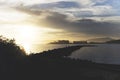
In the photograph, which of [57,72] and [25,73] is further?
[57,72]

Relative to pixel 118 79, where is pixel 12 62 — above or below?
above

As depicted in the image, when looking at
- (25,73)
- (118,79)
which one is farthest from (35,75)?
(118,79)

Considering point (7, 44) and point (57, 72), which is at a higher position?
point (7, 44)

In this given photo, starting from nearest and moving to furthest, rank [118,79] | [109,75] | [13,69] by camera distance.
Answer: [13,69]
[118,79]
[109,75]

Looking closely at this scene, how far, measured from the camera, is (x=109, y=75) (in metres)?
30.1

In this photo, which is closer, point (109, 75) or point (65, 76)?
point (65, 76)

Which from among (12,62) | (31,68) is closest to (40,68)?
(31,68)

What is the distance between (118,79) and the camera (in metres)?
26.6

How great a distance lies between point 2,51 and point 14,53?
1.39 meters

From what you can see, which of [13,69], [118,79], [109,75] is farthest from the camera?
[109,75]

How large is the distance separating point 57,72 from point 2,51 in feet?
16.6

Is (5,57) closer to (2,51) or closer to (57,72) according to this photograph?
(2,51)

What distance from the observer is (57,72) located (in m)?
26.9

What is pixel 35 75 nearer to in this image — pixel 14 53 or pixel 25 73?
pixel 25 73
